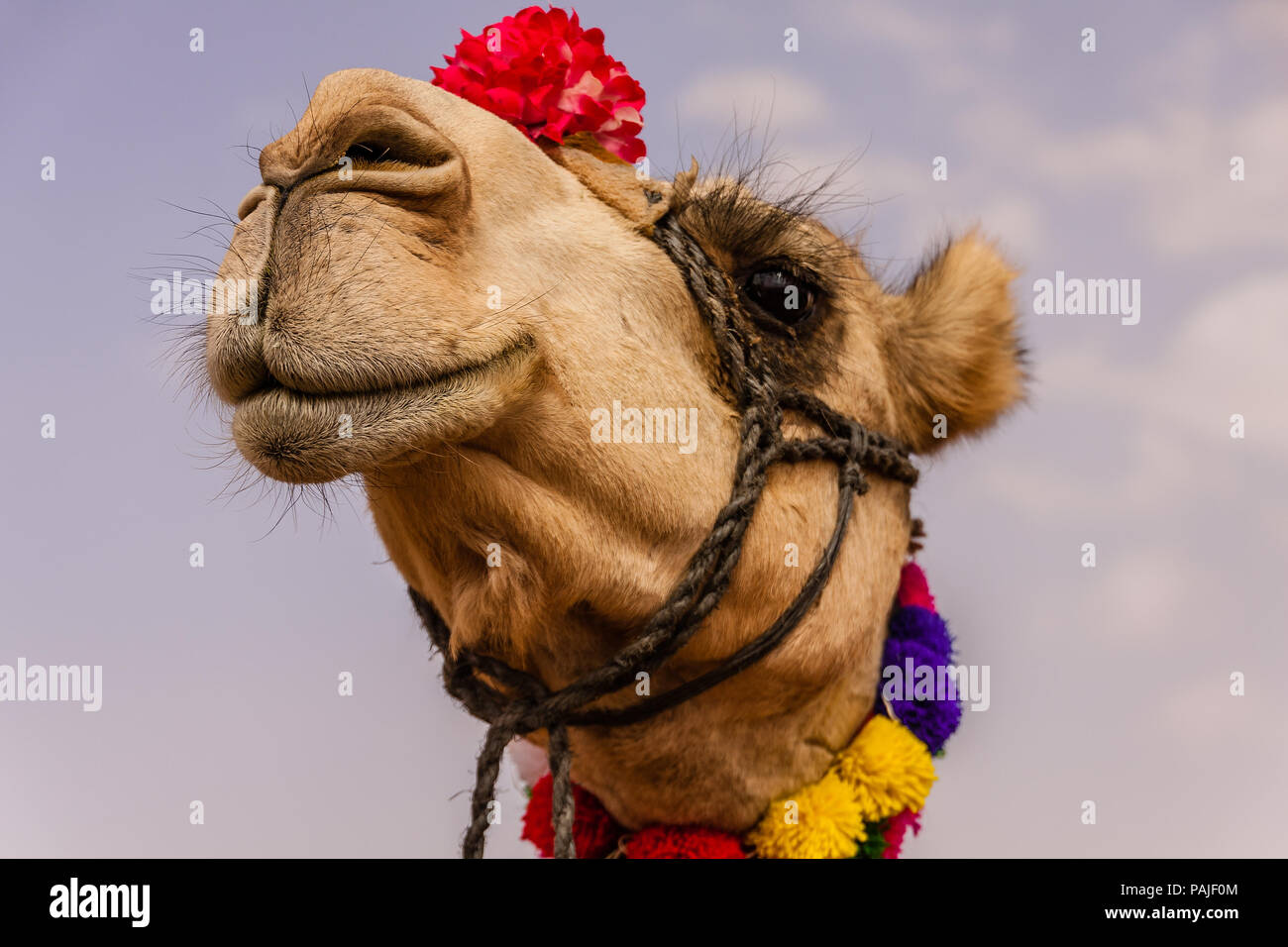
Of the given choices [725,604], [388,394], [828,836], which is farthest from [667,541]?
[828,836]

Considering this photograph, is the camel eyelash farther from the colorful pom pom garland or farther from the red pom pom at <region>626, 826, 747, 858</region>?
the red pom pom at <region>626, 826, 747, 858</region>

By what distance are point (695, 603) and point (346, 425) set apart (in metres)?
0.75

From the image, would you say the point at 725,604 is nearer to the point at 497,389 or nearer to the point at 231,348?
the point at 497,389

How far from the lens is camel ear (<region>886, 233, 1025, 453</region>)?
2.76m

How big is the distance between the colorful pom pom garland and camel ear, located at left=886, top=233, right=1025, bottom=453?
0.44 metres

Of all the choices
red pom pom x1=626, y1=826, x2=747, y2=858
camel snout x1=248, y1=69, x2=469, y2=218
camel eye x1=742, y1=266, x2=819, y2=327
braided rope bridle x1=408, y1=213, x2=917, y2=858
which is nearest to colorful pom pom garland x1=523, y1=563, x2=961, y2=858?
red pom pom x1=626, y1=826, x2=747, y2=858

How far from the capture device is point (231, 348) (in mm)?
1582

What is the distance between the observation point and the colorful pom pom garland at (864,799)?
A: 237cm

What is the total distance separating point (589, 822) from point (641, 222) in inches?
53.9

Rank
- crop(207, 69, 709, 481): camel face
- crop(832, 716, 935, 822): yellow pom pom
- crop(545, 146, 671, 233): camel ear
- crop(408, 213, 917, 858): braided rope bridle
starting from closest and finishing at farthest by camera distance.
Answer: crop(207, 69, 709, 481): camel face < crop(408, 213, 917, 858): braided rope bridle < crop(545, 146, 671, 233): camel ear < crop(832, 716, 935, 822): yellow pom pom

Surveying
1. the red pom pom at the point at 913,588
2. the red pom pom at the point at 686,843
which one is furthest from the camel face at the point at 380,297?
the red pom pom at the point at 913,588

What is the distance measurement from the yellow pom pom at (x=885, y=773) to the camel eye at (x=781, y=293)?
3.15ft

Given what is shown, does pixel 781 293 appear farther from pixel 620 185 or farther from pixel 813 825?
pixel 813 825

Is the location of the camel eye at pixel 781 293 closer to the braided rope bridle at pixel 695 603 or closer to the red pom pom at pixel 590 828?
the braided rope bridle at pixel 695 603
